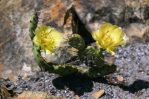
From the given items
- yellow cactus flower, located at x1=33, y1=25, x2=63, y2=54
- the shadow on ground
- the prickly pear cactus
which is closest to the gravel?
the shadow on ground

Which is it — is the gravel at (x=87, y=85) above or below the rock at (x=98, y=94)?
above

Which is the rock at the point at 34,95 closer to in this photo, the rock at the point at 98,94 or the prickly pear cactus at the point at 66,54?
the prickly pear cactus at the point at 66,54

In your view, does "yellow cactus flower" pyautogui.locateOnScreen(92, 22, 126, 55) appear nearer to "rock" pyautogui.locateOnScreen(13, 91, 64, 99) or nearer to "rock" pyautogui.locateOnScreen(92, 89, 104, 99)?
"rock" pyautogui.locateOnScreen(92, 89, 104, 99)

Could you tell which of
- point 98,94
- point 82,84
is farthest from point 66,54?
point 98,94

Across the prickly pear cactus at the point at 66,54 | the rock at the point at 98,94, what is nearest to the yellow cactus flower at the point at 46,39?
the prickly pear cactus at the point at 66,54

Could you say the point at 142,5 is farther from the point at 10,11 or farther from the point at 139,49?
the point at 10,11

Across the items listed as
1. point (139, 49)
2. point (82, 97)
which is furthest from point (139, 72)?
point (82, 97)
